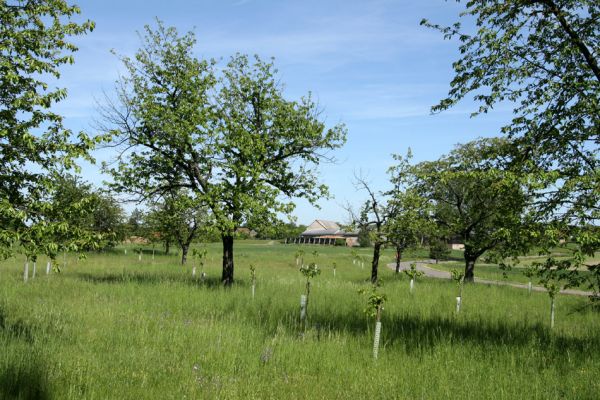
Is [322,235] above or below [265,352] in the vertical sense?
below

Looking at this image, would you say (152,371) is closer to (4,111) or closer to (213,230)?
(4,111)

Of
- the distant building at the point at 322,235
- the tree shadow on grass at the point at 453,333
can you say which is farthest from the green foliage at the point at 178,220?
the distant building at the point at 322,235

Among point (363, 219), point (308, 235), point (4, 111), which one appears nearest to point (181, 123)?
point (4, 111)

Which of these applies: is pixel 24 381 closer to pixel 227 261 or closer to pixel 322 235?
pixel 227 261

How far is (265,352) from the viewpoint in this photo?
936 centimetres

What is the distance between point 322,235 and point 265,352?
495ft

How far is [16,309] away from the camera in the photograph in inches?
499

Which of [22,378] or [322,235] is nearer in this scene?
[22,378]

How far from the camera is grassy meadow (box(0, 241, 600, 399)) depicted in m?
7.20

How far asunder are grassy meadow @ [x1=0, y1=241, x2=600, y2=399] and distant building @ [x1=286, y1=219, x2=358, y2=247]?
12939 centimetres

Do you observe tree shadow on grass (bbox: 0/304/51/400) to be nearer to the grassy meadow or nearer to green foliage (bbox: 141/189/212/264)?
the grassy meadow

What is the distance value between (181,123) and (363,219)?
683 inches

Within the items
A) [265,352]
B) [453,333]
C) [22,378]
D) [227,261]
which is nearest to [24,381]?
[22,378]

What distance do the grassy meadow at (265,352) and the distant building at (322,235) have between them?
129 meters
